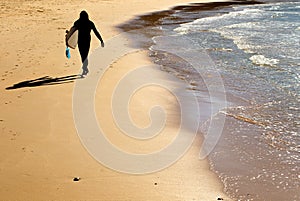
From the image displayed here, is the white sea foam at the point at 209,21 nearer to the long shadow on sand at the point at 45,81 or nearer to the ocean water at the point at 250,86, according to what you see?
the ocean water at the point at 250,86

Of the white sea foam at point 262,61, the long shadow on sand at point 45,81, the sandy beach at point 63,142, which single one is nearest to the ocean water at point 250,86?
the white sea foam at point 262,61

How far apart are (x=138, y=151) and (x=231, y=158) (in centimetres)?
122

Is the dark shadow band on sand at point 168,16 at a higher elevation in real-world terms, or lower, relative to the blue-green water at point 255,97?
higher

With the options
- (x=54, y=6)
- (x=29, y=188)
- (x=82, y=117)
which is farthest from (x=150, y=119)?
(x=54, y=6)

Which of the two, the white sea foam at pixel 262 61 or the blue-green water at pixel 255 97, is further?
the white sea foam at pixel 262 61

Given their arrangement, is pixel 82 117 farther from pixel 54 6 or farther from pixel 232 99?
pixel 54 6

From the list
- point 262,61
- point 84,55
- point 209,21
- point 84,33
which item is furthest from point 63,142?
point 209,21

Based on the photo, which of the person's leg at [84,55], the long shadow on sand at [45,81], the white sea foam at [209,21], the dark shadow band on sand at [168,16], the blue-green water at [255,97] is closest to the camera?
the blue-green water at [255,97]

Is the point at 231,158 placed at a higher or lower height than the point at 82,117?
lower

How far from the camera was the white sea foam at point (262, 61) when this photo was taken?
1161 cm

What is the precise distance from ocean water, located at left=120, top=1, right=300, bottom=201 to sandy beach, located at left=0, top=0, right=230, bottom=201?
455mm

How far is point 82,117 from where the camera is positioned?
666 cm

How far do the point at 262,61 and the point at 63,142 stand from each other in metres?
7.59

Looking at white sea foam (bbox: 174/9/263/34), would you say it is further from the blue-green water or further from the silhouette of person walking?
the silhouette of person walking
